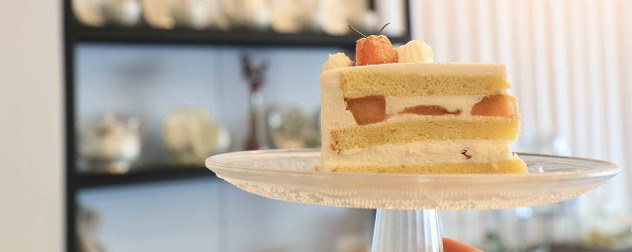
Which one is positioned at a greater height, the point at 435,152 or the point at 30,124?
the point at 30,124

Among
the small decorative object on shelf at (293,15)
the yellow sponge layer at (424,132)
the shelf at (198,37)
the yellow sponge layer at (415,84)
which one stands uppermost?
the small decorative object on shelf at (293,15)

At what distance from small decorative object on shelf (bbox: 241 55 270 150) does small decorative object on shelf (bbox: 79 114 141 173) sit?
1.79 feet

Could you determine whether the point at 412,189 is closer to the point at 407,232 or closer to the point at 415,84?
the point at 407,232

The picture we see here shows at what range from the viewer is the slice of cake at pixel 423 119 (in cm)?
92

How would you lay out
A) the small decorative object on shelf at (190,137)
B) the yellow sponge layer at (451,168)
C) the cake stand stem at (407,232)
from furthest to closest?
1. the small decorative object on shelf at (190,137)
2. the yellow sponge layer at (451,168)
3. the cake stand stem at (407,232)

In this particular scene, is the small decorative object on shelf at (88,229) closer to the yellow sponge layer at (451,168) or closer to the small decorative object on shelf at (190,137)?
the small decorative object on shelf at (190,137)

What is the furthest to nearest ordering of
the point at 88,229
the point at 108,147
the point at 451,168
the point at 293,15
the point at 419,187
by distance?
the point at 293,15
the point at 88,229
the point at 108,147
the point at 451,168
the point at 419,187

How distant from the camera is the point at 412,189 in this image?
1.86ft

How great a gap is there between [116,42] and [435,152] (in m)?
1.66

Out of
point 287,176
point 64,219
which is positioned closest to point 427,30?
point 64,219

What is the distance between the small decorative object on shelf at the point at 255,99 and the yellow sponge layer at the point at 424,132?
1.67 m

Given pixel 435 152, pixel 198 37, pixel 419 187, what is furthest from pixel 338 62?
pixel 198 37

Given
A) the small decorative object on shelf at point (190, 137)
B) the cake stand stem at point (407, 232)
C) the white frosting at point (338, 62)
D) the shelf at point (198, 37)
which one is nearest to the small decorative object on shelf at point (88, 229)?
the small decorative object on shelf at point (190, 137)

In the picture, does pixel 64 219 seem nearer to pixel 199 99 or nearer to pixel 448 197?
pixel 199 99
